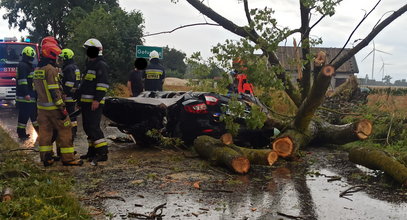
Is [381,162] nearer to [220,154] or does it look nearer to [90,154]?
[220,154]

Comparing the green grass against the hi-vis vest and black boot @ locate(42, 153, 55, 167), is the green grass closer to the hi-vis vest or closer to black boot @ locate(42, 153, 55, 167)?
black boot @ locate(42, 153, 55, 167)

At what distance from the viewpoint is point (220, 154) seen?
603 cm

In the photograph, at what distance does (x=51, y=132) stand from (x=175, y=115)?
218 centimetres

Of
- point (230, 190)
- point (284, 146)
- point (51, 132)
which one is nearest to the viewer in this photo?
point (230, 190)

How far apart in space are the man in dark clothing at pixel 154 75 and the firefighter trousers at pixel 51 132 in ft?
12.5

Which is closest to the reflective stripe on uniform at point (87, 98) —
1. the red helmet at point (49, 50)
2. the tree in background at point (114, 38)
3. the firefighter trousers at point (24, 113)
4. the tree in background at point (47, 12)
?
the red helmet at point (49, 50)

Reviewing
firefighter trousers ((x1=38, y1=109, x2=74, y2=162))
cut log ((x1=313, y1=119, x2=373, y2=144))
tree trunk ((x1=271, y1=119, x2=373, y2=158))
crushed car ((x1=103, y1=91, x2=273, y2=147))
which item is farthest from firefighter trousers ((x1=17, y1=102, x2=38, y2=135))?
cut log ((x1=313, y1=119, x2=373, y2=144))

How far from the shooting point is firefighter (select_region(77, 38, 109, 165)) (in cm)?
632

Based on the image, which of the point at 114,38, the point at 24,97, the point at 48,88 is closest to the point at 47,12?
the point at 114,38

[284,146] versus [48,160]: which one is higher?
[284,146]

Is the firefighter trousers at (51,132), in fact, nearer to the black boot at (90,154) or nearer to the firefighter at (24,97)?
the black boot at (90,154)

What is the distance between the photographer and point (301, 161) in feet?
22.8

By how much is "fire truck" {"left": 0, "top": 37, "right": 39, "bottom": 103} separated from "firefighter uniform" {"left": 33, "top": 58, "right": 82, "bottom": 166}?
9.73 meters

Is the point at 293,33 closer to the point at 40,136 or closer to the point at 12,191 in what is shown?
the point at 40,136
